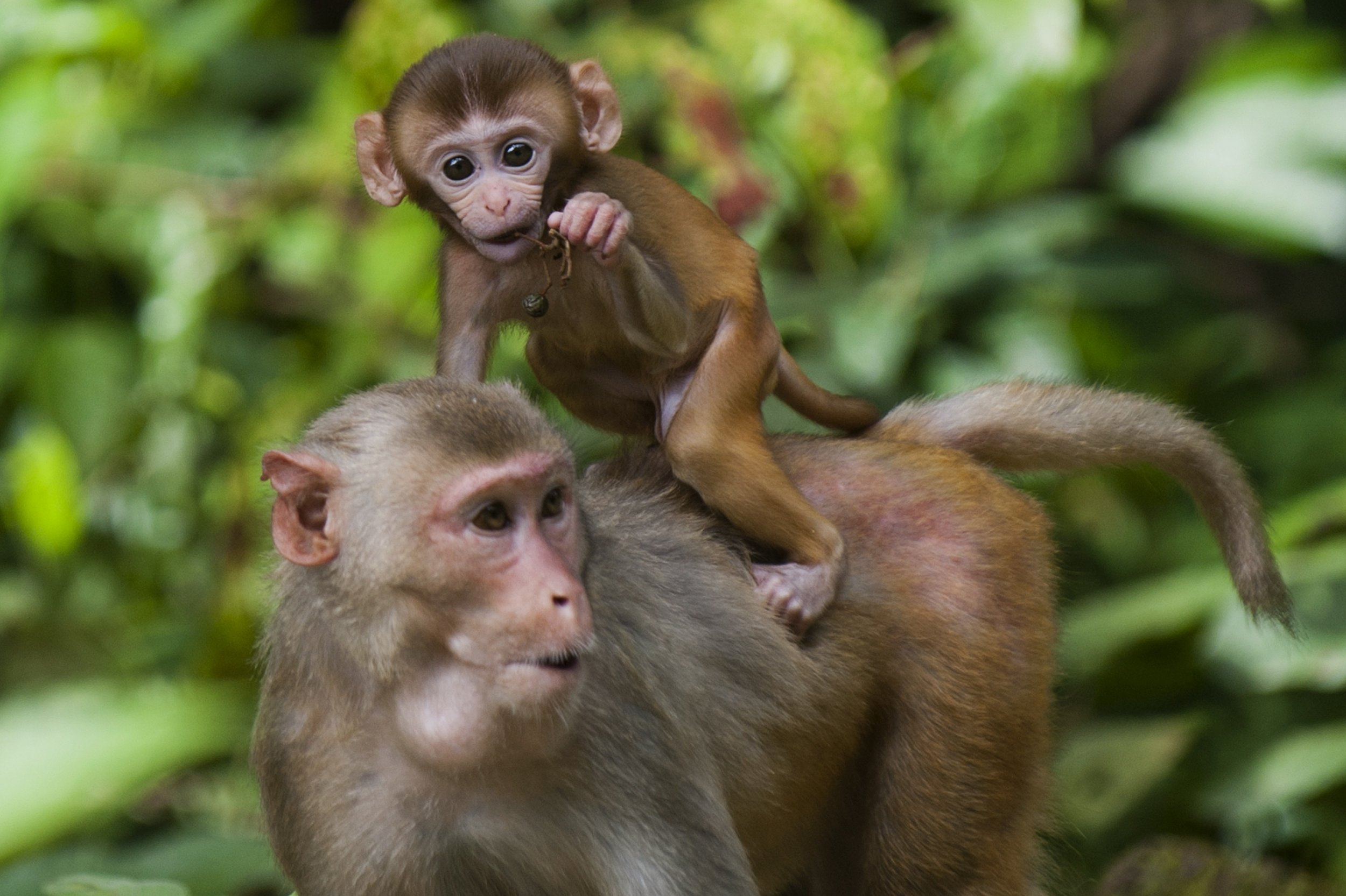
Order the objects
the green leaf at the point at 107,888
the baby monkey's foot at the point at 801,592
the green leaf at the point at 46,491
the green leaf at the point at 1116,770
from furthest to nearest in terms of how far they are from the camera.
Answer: the green leaf at the point at 46,491 → the green leaf at the point at 1116,770 → the green leaf at the point at 107,888 → the baby monkey's foot at the point at 801,592

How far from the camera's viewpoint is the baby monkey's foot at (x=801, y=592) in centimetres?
292

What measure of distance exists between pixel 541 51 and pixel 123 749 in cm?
349

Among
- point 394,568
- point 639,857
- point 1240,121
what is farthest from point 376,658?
point 1240,121

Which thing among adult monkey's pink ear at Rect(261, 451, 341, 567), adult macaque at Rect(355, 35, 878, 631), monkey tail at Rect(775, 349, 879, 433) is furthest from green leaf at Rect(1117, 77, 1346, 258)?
adult monkey's pink ear at Rect(261, 451, 341, 567)

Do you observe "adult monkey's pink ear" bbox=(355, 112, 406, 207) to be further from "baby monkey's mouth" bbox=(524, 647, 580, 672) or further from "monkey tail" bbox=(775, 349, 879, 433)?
"baby monkey's mouth" bbox=(524, 647, 580, 672)

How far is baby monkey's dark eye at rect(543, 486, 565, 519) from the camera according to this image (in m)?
2.44

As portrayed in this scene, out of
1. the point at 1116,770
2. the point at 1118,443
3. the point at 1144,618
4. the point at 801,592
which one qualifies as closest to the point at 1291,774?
the point at 1116,770

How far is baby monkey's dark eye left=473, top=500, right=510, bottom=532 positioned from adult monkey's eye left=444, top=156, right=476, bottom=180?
75 centimetres

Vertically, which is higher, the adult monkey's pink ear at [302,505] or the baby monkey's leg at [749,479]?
the adult monkey's pink ear at [302,505]

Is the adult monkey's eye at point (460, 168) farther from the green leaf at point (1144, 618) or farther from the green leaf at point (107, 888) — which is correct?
the green leaf at point (1144, 618)

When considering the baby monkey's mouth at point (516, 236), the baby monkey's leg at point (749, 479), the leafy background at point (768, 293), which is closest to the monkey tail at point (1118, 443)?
the baby monkey's leg at point (749, 479)

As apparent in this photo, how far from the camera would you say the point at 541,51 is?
2.95 m

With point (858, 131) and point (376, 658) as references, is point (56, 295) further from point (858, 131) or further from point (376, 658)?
point (376, 658)

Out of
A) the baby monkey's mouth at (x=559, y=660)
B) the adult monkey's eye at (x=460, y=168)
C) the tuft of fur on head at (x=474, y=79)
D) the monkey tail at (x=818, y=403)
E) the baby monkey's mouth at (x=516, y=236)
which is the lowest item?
the monkey tail at (x=818, y=403)
